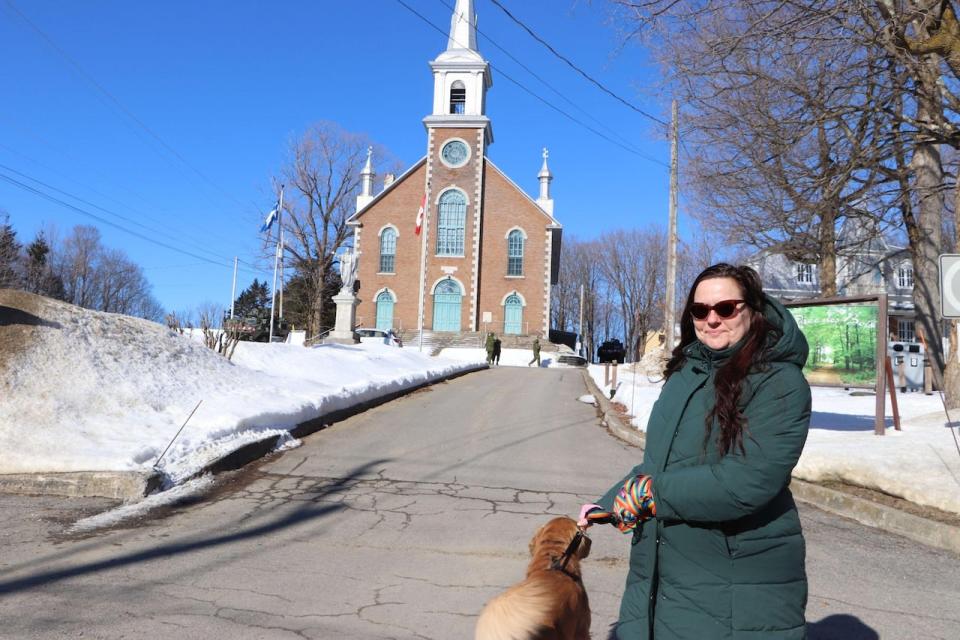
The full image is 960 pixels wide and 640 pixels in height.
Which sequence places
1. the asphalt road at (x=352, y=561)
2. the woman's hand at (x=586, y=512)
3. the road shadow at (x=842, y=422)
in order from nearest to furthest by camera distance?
the woman's hand at (x=586, y=512)
the asphalt road at (x=352, y=561)
the road shadow at (x=842, y=422)

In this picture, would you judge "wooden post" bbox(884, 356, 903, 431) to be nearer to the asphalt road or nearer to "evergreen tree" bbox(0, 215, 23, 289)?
the asphalt road

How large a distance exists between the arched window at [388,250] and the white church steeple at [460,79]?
769cm

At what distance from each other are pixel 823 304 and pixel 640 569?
32.2 ft

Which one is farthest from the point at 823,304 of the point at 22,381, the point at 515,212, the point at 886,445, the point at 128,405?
the point at 515,212

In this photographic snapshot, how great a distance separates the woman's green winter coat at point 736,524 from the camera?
2.11 meters

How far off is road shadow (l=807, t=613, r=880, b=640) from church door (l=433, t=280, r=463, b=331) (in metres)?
42.7

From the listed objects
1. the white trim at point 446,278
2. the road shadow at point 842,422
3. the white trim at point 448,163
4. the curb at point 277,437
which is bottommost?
the curb at point 277,437

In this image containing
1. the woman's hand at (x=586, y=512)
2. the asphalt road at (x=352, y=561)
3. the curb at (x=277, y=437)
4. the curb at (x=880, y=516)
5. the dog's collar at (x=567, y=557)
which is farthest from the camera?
the curb at (x=277, y=437)

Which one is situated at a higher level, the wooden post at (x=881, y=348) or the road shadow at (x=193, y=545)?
the wooden post at (x=881, y=348)

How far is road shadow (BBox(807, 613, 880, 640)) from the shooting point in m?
4.11

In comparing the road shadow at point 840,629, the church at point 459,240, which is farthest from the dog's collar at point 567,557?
the church at point 459,240

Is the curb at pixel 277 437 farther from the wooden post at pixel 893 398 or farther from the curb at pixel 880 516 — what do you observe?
the wooden post at pixel 893 398

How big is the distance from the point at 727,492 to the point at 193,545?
4520 millimetres

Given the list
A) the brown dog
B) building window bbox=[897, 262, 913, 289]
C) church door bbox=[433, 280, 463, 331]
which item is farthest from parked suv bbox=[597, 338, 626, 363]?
the brown dog
